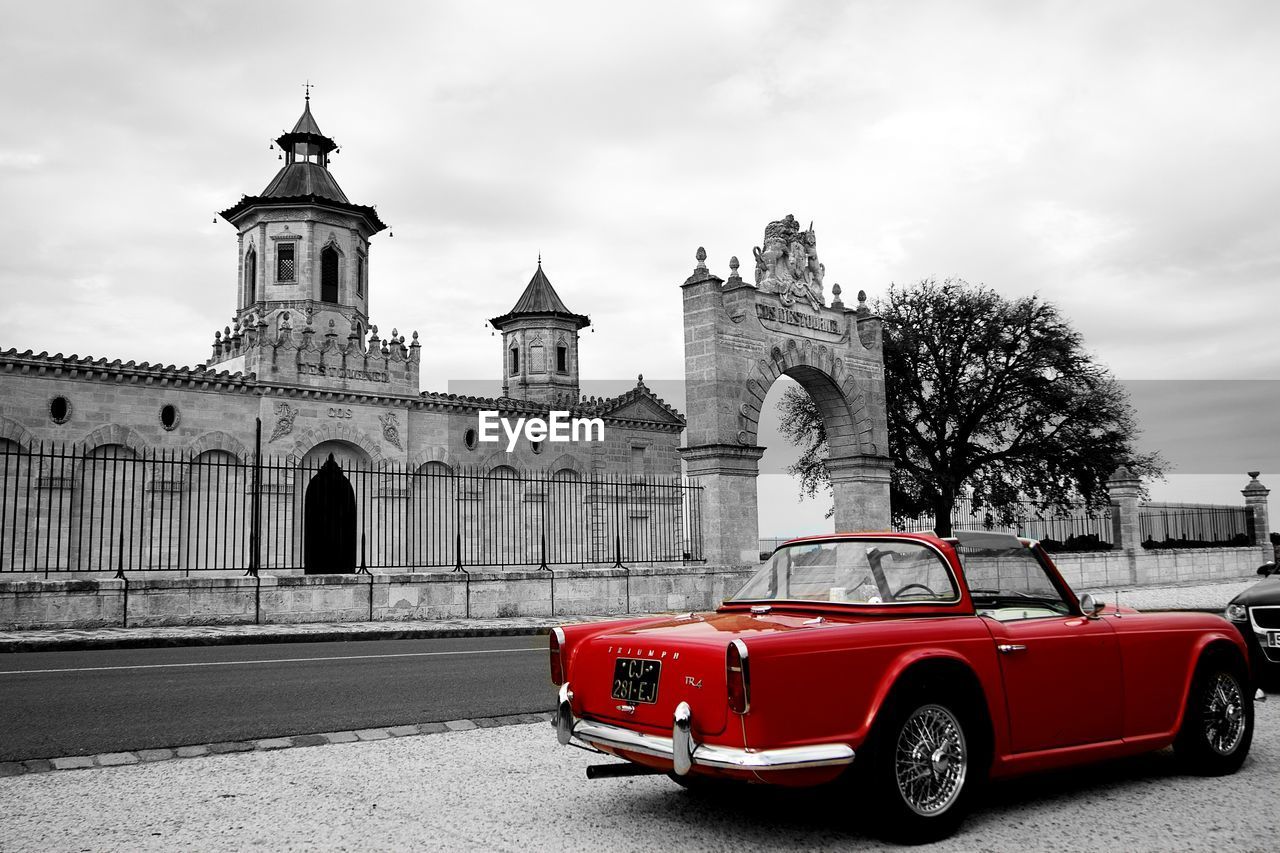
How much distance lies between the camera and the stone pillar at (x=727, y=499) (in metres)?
20.3

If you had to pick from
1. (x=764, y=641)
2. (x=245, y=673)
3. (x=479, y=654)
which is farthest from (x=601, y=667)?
(x=479, y=654)

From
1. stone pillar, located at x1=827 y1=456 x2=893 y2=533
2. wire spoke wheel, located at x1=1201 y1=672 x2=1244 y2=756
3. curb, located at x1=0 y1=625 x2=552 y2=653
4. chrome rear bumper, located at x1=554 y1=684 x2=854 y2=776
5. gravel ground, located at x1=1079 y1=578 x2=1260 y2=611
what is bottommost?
gravel ground, located at x1=1079 y1=578 x2=1260 y2=611

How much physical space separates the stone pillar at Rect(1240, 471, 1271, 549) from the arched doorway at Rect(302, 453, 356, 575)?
98.2 feet

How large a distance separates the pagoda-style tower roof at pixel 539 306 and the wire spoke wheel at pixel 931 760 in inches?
1840

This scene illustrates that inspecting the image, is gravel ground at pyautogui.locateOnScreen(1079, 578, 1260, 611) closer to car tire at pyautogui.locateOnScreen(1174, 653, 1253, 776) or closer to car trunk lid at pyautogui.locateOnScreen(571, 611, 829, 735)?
car tire at pyautogui.locateOnScreen(1174, 653, 1253, 776)

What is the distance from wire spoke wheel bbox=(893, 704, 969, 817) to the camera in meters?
4.24

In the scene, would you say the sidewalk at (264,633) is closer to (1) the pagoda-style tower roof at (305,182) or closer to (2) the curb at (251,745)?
(2) the curb at (251,745)

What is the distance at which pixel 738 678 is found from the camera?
3939 millimetres

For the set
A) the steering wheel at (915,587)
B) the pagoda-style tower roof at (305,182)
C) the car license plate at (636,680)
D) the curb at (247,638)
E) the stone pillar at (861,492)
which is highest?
the pagoda-style tower roof at (305,182)

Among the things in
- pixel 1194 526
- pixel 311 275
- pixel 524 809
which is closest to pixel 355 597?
pixel 524 809

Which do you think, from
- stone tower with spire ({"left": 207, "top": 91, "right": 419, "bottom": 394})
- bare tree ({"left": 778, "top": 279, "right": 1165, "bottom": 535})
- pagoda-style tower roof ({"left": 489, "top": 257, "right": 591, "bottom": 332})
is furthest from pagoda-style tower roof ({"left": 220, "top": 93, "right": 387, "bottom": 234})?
bare tree ({"left": 778, "top": 279, "right": 1165, "bottom": 535})

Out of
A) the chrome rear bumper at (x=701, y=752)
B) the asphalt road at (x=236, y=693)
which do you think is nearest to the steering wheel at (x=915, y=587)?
the chrome rear bumper at (x=701, y=752)

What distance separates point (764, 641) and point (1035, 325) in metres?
33.6

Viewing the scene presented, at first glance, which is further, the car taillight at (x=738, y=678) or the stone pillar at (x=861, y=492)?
the stone pillar at (x=861, y=492)
